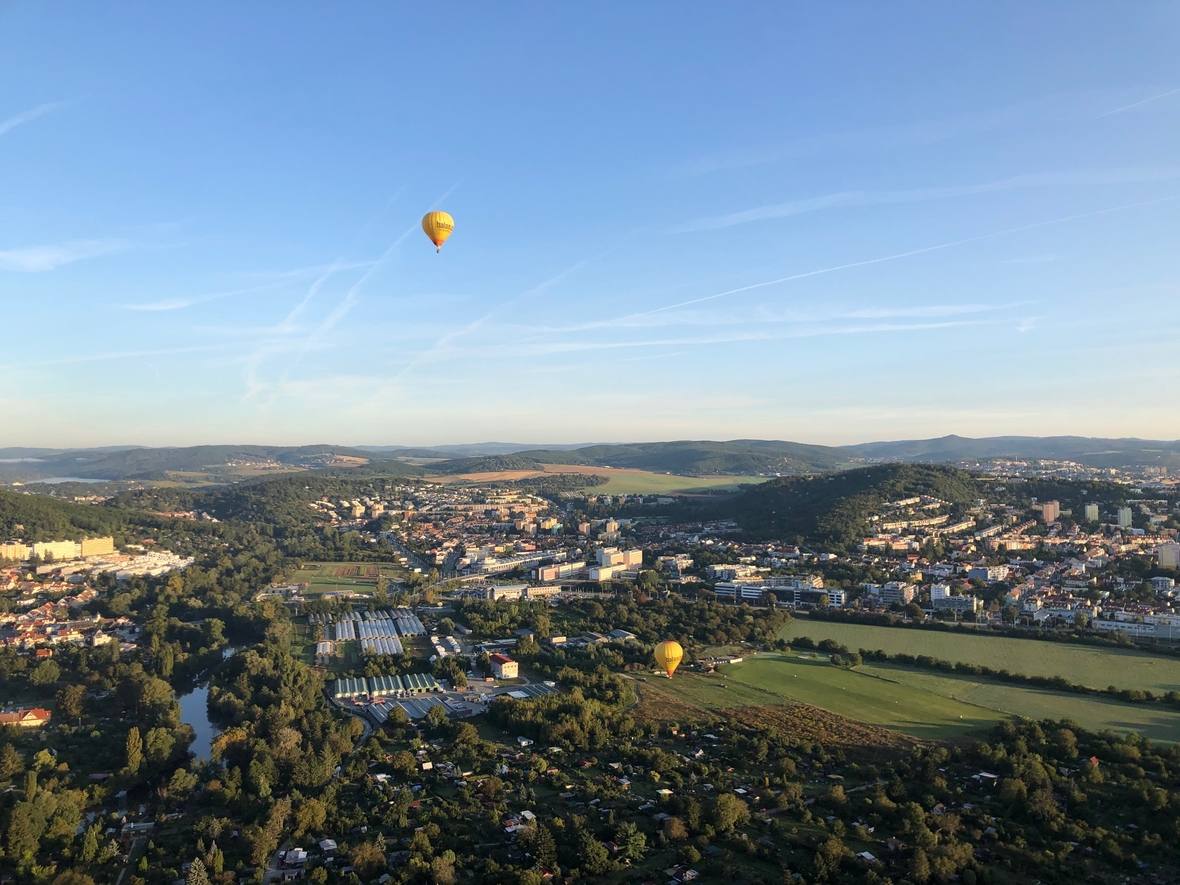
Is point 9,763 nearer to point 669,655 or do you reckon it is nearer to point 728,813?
point 728,813

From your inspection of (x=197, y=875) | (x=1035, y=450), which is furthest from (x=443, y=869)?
(x=1035, y=450)

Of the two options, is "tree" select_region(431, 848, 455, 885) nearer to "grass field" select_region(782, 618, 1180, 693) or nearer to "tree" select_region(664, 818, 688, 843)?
"tree" select_region(664, 818, 688, 843)

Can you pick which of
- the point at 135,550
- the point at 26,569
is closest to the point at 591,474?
the point at 135,550

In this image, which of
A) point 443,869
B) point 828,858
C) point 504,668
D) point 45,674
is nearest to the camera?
point 443,869

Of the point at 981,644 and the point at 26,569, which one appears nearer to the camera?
the point at 981,644

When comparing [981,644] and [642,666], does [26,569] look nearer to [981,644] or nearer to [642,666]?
[642,666]

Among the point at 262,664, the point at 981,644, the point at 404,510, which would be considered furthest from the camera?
the point at 404,510
